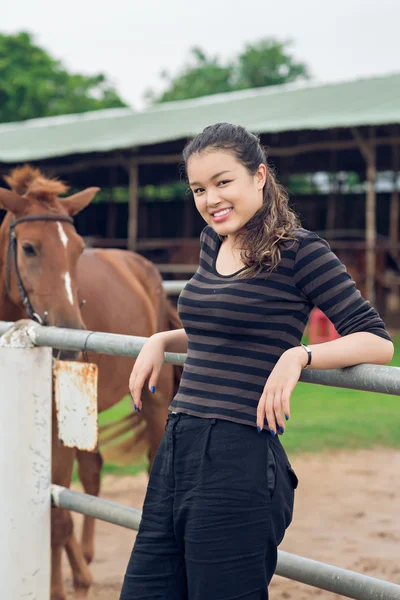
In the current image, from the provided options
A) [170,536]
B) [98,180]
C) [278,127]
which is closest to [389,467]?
[170,536]

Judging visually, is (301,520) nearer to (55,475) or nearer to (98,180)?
(55,475)

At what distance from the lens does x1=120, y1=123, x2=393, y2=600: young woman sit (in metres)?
1.67

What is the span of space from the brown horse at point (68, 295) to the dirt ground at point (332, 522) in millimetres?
344

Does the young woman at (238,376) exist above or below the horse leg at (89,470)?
above

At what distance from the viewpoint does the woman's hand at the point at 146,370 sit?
6.55 feet

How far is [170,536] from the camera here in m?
1.78

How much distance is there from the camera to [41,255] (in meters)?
3.86

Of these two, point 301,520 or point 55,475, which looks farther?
point 301,520

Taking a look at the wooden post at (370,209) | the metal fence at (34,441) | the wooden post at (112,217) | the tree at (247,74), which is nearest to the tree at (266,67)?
the tree at (247,74)

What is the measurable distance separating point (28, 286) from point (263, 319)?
2.30 metres

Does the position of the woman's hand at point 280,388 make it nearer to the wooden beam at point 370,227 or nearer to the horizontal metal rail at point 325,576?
the horizontal metal rail at point 325,576

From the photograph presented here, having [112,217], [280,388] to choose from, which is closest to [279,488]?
[280,388]

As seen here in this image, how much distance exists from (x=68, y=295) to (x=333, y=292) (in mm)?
2218

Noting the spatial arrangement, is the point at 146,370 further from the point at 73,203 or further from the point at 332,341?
the point at 73,203
